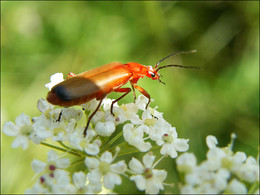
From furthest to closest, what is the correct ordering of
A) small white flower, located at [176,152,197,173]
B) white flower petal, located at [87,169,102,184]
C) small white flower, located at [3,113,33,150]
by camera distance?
small white flower, located at [3,113,33,150], white flower petal, located at [87,169,102,184], small white flower, located at [176,152,197,173]

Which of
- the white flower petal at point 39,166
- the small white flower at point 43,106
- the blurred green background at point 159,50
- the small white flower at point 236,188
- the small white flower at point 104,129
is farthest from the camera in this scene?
the blurred green background at point 159,50

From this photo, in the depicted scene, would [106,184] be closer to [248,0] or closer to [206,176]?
[206,176]

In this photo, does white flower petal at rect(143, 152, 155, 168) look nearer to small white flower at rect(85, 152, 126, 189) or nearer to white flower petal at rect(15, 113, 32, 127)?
small white flower at rect(85, 152, 126, 189)

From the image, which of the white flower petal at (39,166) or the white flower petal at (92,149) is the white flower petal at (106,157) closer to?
the white flower petal at (92,149)

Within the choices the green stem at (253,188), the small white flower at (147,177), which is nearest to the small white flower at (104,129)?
the small white flower at (147,177)

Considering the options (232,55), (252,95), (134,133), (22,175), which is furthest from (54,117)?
(232,55)

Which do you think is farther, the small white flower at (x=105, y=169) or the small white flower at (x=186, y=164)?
the small white flower at (x=105, y=169)

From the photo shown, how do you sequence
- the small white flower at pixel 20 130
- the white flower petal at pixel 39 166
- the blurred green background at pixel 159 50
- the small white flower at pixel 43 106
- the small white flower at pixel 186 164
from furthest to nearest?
the blurred green background at pixel 159 50, the small white flower at pixel 43 106, the small white flower at pixel 20 130, the white flower petal at pixel 39 166, the small white flower at pixel 186 164

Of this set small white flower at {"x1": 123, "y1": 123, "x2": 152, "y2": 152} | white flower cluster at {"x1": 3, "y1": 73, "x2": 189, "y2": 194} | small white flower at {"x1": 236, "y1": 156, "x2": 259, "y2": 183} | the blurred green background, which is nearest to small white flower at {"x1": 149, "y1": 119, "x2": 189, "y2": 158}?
white flower cluster at {"x1": 3, "y1": 73, "x2": 189, "y2": 194}
